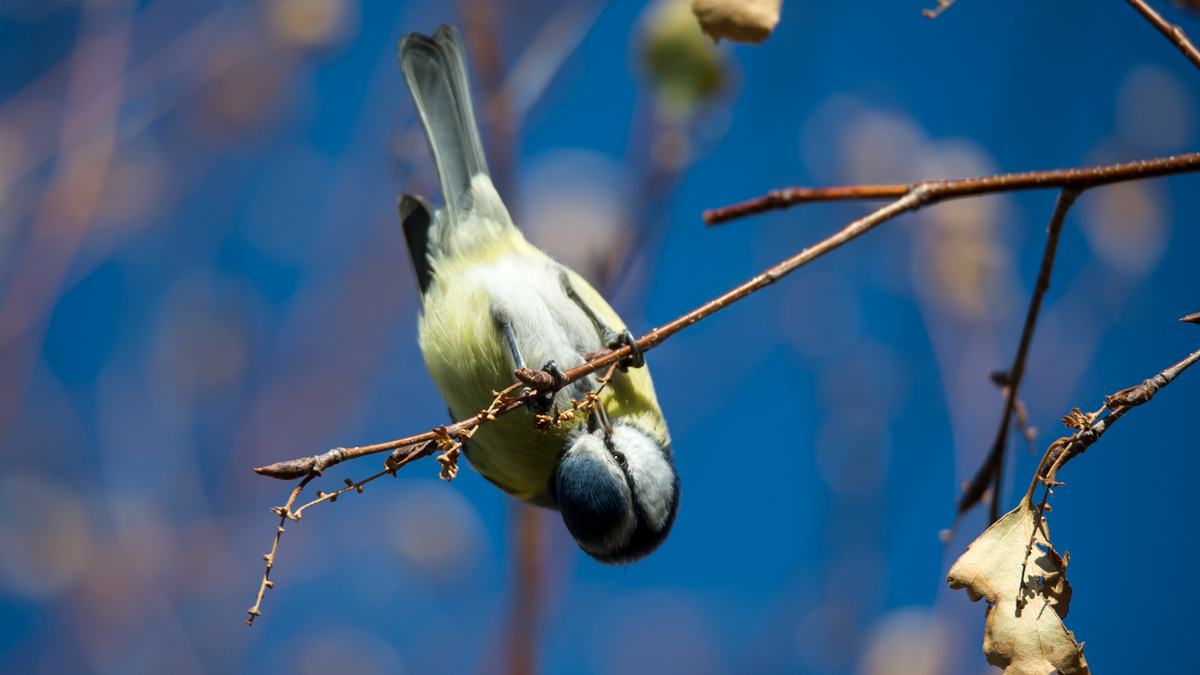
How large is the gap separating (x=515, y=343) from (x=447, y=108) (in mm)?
853

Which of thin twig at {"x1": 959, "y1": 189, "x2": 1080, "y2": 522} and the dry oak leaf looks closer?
the dry oak leaf

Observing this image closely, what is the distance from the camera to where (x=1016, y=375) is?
1308mm

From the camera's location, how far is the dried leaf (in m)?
1.25

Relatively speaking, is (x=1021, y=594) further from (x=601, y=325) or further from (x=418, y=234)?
(x=418, y=234)

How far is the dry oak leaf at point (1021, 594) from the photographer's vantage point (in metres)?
0.93

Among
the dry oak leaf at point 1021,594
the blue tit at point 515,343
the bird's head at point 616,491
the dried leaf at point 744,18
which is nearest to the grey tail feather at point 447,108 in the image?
the blue tit at point 515,343

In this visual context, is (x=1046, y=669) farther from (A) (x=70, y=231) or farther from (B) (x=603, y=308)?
(A) (x=70, y=231)

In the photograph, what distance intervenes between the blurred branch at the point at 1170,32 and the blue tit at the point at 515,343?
959 mm

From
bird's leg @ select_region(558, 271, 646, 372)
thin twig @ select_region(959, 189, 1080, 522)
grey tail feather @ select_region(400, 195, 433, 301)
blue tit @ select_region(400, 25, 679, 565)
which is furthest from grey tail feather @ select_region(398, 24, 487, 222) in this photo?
thin twig @ select_region(959, 189, 1080, 522)

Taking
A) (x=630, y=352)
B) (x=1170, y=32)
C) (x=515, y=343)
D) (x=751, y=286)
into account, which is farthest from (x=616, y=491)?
(x=1170, y=32)

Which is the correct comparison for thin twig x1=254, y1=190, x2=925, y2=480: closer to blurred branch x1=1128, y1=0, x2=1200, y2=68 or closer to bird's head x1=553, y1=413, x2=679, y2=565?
blurred branch x1=1128, y1=0, x2=1200, y2=68

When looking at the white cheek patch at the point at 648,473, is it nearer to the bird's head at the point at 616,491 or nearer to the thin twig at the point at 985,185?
the bird's head at the point at 616,491

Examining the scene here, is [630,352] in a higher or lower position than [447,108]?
lower

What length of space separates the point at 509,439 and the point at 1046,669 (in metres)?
1.26
